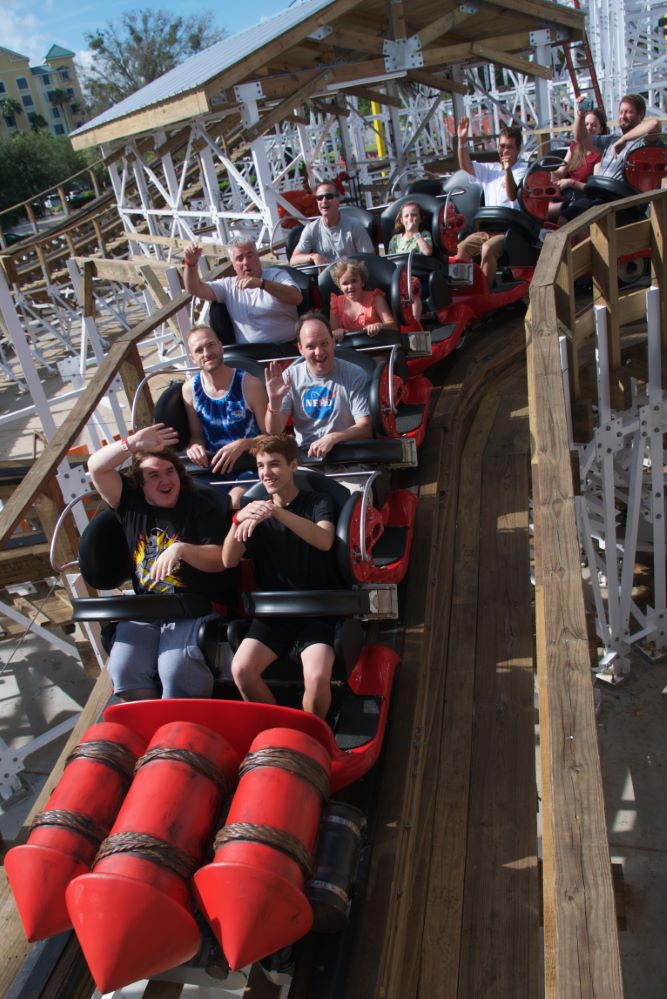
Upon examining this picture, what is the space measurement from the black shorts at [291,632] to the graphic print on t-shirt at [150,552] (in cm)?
39

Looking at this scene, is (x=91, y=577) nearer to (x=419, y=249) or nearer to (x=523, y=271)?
(x=419, y=249)

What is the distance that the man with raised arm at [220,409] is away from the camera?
3.51 metres

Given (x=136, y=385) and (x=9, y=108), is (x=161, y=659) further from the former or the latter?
(x=9, y=108)

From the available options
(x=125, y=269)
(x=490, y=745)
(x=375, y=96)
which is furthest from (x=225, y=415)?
(x=375, y=96)

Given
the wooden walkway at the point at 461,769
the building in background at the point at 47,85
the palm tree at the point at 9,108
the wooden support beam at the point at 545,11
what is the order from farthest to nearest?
the building in background at the point at 47,85
the palm tree at the point at 9,108
the wooden support beam at the point at 545,11
the wooden walkway at the point at 461,769

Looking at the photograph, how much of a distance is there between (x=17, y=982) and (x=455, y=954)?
1168 millimetres

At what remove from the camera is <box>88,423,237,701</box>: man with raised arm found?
2.53m

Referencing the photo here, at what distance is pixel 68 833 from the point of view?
1.85 meters

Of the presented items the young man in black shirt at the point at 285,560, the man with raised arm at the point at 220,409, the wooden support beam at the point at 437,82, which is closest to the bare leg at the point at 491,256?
the man with raised arm at the point at 220,409

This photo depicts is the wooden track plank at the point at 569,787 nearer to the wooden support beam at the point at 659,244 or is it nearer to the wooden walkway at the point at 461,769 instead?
Answer: the wooden walkway at the point at 461,769

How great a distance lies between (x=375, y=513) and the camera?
301cm

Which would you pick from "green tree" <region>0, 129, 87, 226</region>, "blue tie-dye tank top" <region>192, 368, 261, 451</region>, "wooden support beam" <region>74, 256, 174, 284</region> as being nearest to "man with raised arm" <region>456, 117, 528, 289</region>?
"blue tie-dye tank top" <region>192, 368, 261, 451</region>

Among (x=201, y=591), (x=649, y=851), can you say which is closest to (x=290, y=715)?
(x=201, y=591)

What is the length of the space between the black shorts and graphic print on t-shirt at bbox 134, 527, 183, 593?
392mm
